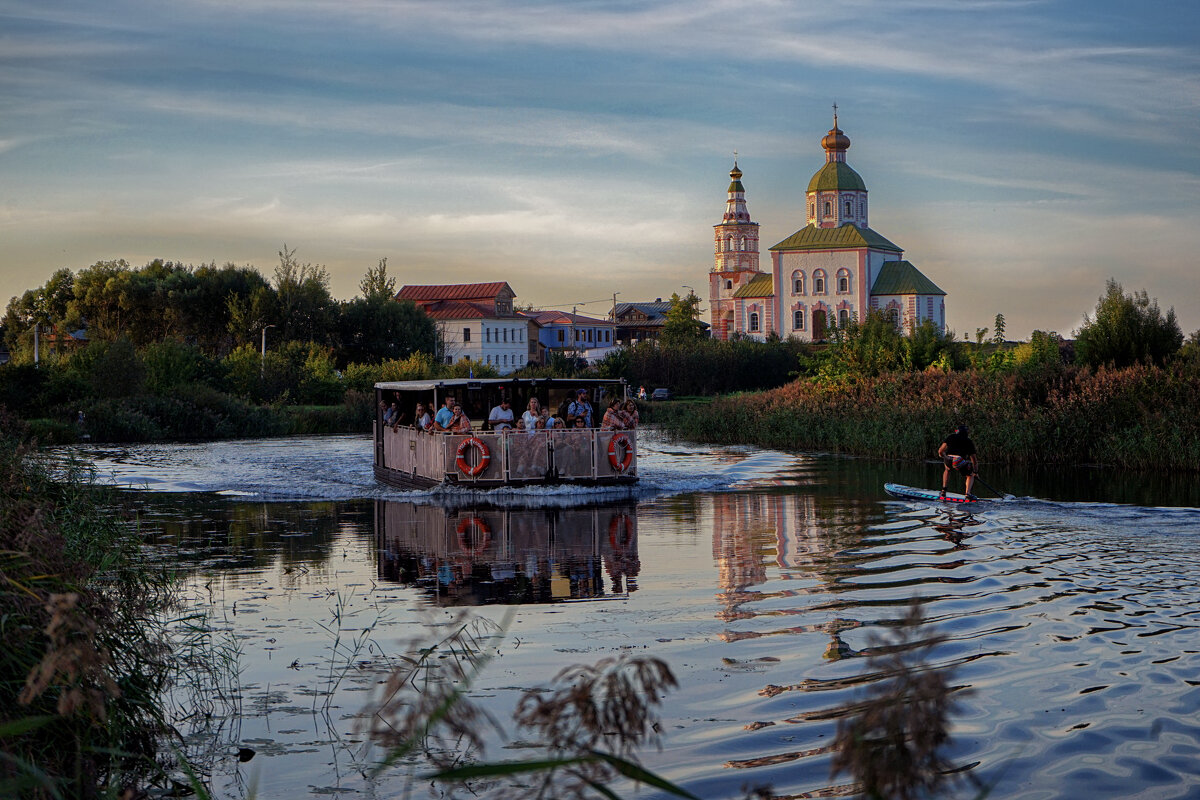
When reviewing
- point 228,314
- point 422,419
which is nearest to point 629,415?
point 422,419

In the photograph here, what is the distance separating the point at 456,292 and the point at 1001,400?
327ft

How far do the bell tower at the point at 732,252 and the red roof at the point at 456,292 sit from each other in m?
28.3

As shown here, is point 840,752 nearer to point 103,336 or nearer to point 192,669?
point 192,669

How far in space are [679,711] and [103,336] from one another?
78.5 m

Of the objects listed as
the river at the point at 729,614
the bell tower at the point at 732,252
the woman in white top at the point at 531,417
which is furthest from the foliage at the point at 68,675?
the bell tower at the point at 732,252

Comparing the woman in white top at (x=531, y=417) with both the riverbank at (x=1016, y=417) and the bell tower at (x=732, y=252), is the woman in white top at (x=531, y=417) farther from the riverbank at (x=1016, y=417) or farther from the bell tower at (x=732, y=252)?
the bell tower at (x=732, y=252)

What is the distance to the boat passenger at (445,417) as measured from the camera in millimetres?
26594

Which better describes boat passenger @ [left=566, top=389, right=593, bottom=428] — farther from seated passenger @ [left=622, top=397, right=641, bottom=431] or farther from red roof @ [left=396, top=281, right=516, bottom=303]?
red roof @ [left=396, top=281, right=516, bottom=303]

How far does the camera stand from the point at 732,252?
150250 mm

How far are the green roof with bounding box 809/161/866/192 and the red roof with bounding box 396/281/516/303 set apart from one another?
32.7 m

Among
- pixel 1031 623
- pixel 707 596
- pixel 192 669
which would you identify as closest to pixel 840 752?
pixel 192 669

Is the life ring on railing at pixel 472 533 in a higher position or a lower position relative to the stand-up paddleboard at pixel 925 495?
lower

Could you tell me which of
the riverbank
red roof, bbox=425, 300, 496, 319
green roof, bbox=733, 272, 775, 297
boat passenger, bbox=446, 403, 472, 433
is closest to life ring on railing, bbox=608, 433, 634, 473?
boat passenger, bbox=446, 403, 472, 433

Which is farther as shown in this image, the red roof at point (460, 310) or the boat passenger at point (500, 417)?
the red roof at point (460, 310)
